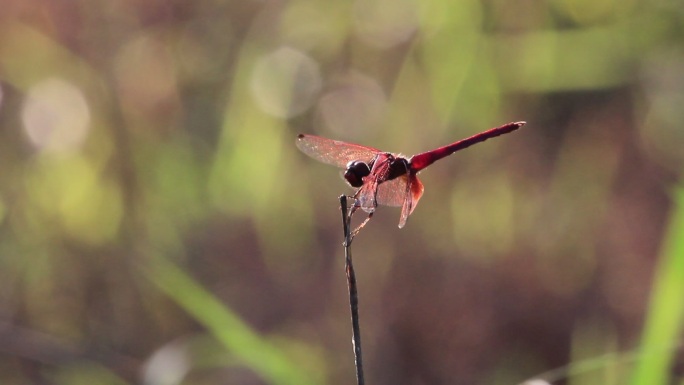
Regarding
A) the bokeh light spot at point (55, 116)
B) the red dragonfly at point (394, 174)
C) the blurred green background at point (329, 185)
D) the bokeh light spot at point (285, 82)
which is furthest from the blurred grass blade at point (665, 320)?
the bokeh light spot at point (55, 116)

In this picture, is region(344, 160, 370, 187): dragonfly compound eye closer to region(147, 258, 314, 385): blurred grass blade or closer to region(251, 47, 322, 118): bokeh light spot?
region(147, 258, 314, 385): blurred grass blade

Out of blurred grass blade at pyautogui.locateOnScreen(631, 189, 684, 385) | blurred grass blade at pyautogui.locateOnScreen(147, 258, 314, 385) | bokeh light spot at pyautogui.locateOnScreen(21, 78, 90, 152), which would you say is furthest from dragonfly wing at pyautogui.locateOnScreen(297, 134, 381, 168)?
bokeh light spot at pyautogui.locateOnScreen(21, 78, 90, 152)

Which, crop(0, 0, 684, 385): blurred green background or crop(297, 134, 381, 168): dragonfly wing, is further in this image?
crop(0, 0, 684, 385): blurred green background

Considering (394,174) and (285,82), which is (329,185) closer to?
(285,82)

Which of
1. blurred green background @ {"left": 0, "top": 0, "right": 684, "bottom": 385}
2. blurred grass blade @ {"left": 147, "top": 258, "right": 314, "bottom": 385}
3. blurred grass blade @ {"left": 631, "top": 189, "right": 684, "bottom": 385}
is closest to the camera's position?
blurred grass blade @ {"left": 631, "top": 189, "right": 684, "bottom": 385}

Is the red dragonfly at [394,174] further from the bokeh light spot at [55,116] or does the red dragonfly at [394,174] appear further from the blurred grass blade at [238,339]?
the bokeh light spot at [55,116]

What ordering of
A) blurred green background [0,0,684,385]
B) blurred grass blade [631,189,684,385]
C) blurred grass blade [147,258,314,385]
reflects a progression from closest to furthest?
blurred grass blade [631,189,684,385], blurred grass blade [147,258,314,385], blurred green background [0,0,684,385]

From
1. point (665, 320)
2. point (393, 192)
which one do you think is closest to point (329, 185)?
point (393, 192)
